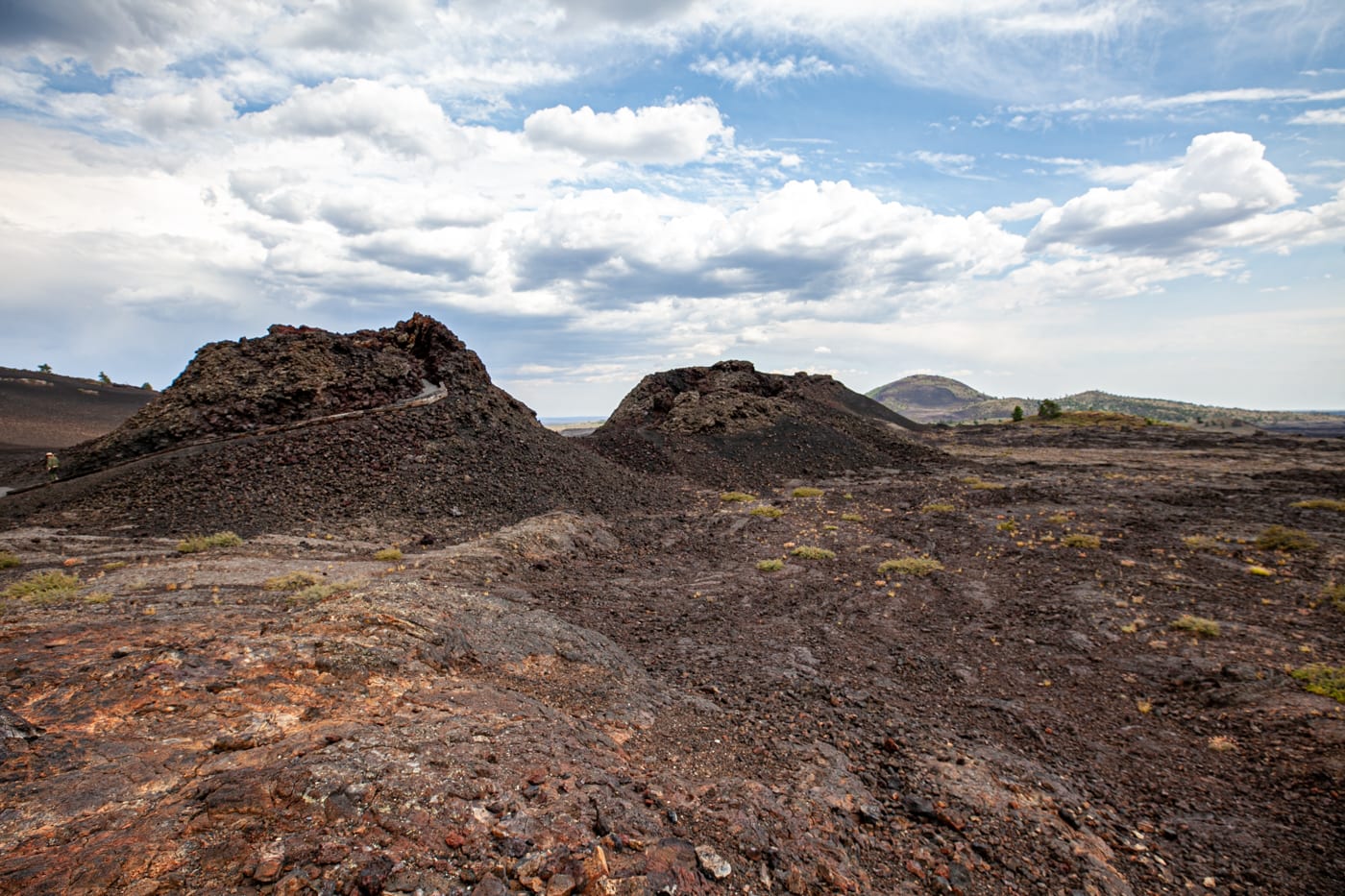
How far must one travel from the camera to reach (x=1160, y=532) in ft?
50.0

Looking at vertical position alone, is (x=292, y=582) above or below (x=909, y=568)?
above

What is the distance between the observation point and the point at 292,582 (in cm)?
934

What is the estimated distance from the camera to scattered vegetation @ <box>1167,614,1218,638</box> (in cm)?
919

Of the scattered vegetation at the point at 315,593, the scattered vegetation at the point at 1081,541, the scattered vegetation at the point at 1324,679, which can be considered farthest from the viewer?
the scattered vegetation at the point at 1081,541

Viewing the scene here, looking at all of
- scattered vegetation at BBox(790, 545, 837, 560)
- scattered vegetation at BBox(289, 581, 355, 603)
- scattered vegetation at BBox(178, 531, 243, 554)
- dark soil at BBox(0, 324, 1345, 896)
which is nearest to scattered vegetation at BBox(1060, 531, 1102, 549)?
dark soil at BBox(0, 324, 1345, 896)

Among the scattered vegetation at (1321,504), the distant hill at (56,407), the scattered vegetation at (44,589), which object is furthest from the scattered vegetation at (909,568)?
the distant hill at (56,407)

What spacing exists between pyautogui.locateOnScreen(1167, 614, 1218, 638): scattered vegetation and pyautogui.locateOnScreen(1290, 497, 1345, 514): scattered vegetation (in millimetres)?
12753

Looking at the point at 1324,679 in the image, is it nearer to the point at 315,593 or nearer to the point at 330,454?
the point at 315,593

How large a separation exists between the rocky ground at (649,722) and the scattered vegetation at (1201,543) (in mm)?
485

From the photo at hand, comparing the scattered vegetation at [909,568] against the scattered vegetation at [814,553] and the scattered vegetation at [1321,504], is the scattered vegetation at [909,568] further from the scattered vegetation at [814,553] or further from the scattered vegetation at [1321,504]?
the scattered vegetation at [1321,504]

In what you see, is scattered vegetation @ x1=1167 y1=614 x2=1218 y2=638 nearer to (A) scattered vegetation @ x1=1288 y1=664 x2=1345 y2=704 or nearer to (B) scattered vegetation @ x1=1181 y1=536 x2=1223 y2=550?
(A) scattered vegetation @ x1=1288 y1=664 x2=1345 y2=704

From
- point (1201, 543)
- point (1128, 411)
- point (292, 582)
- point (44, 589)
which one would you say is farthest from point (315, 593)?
point (1128, 411)

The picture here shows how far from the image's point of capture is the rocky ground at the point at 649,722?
374 centimetres

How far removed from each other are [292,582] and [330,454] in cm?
872
